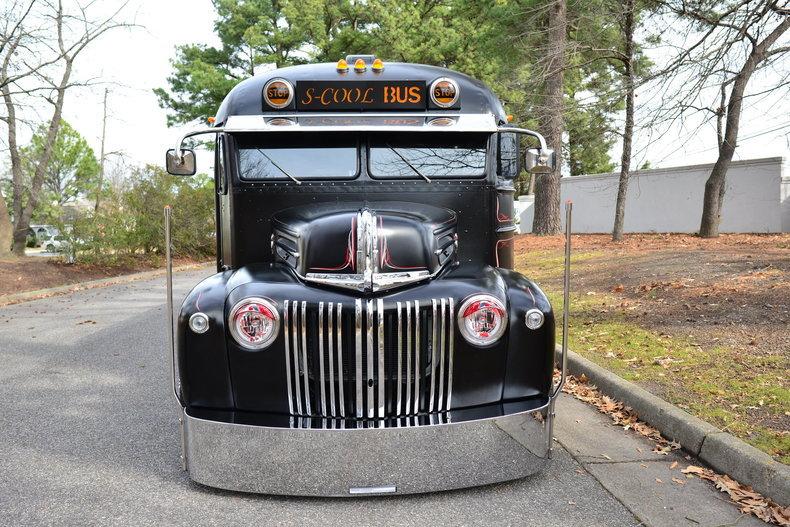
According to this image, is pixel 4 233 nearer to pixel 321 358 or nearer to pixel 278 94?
pixel 278 94

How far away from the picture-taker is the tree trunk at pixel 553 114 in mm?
13089

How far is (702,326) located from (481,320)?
450 cm

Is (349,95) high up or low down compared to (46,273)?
up

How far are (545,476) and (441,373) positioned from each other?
94cm

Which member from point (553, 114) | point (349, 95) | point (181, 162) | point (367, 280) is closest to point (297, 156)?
point (349, 95)

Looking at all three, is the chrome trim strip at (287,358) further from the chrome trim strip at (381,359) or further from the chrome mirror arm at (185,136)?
the chrome mirror arm at (185,136)

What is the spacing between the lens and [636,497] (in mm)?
3756

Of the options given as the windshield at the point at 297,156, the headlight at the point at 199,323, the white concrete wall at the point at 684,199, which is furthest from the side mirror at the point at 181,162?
the white concrete wall at the point at 684,199

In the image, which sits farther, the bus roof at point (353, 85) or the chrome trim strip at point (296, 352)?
the bus roof at point (353, 85)

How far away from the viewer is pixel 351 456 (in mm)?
3531

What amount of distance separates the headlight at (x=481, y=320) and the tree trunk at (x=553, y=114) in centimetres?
519

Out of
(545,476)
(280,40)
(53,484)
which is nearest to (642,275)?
(545,476)

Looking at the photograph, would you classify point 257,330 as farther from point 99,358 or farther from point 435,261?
point 99,358

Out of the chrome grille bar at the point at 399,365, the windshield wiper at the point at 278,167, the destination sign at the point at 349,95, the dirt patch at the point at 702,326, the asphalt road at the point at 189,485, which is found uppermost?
the destination sign at the point at 349,95
